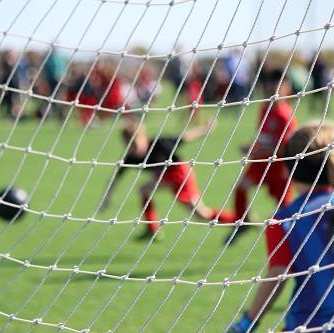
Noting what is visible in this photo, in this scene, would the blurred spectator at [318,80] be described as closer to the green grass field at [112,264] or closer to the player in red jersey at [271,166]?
the green grass field at [112,264]

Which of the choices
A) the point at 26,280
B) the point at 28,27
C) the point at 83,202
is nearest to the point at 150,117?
the point at 83,202

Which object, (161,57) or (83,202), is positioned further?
(83,202)

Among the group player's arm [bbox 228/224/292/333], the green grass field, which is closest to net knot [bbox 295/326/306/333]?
player's arm [bbox 228/224/292/333]

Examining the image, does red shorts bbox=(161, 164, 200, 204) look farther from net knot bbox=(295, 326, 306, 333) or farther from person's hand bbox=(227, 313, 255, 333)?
net knot bbox=(295, 326, 306, 333)

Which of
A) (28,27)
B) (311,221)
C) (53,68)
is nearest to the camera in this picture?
(311,221)

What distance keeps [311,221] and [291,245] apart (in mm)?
121

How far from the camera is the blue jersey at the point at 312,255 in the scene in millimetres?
2951

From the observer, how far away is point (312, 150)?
317cm

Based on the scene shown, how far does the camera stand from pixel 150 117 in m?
19.4

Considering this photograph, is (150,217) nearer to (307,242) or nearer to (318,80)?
(307,242)

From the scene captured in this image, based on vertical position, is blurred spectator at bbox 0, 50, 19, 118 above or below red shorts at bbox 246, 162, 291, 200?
Result: below

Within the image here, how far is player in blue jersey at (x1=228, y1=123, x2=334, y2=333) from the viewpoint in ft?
9.69

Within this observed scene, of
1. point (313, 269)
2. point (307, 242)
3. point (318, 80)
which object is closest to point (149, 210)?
point (307, 242)

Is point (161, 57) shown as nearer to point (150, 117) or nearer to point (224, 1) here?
point (224, 1)
